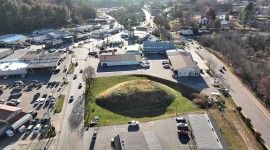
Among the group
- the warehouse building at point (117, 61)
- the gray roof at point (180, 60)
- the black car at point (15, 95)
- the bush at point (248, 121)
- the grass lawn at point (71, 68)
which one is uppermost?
the gray roof at point (180, 60)

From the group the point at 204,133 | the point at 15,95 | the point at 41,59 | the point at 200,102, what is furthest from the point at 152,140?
the point at 41,59

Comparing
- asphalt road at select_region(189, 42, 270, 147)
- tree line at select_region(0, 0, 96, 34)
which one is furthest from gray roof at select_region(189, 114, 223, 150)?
tree line at select_region(0, 0, 96, 34)

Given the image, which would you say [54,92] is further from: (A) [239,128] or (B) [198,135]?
(A) [239,128]

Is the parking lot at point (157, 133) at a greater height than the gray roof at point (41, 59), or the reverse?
the gray roof at point (41, 59)

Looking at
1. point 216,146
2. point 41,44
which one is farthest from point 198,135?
point 41,44

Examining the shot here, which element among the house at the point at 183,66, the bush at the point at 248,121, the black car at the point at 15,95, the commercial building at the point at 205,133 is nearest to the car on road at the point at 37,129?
the black car at the point at 15,95

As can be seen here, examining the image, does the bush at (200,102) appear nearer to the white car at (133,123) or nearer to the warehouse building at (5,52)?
the white car at (133,123)
